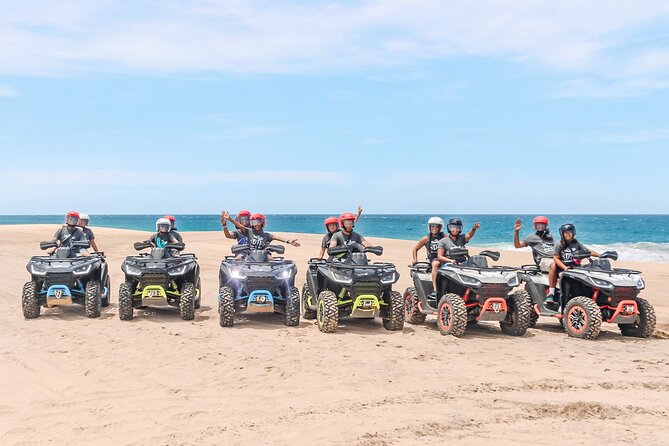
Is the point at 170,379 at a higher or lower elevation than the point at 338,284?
lower

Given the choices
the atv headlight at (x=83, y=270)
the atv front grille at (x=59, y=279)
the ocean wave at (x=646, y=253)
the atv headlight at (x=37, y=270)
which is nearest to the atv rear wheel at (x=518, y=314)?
the atv headlight at (x=83, y=270)

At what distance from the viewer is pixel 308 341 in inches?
378

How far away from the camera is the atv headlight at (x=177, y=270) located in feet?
37.7

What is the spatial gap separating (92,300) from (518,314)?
745 cm

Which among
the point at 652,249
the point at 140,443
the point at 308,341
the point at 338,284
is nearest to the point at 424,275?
the point at 338,284

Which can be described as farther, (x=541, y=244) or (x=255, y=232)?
(x=255, y=232)

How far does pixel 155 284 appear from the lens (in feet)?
37.8

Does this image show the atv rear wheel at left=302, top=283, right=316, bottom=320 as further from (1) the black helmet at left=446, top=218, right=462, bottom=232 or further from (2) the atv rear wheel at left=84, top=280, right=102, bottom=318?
(2) the atv rear wheel at left=84, top=280, right=102, bottom=318

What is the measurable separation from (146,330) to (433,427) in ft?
20.2

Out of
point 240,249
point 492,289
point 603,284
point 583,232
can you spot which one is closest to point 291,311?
point 240,249

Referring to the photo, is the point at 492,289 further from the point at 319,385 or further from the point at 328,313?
the point at 319,385

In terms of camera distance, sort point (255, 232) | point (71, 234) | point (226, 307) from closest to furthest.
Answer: point (226, 307), point (255, 232), point (71, 234)

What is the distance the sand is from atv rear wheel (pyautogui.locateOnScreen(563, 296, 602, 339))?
296 millimetres

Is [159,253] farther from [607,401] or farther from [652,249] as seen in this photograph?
[652,249]
